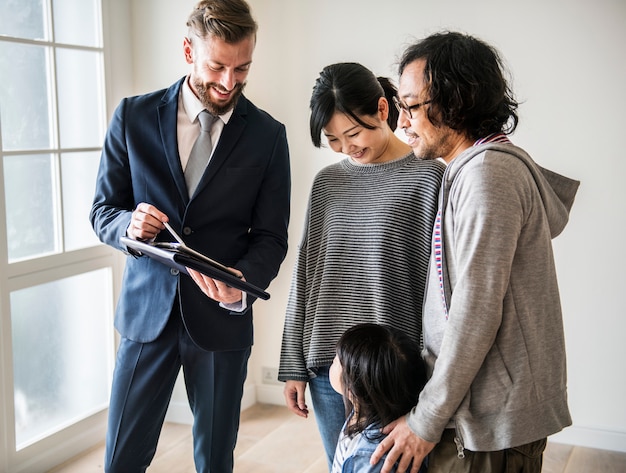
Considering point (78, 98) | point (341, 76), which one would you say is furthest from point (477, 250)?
point (78, 98)

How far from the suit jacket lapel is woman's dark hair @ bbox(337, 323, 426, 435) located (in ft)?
2.05

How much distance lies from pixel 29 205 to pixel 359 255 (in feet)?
5.05

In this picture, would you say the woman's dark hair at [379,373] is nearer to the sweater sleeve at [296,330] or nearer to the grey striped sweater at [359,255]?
the grey striped sweater at [359,255]

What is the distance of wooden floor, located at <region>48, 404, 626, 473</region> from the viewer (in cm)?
285

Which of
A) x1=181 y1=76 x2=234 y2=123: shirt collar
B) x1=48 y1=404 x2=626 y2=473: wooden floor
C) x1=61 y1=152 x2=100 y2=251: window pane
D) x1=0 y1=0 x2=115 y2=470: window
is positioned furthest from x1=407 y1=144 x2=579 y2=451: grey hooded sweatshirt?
x1=61 y1=152 x2=100 y2=251: window pane

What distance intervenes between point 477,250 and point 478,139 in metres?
0.27

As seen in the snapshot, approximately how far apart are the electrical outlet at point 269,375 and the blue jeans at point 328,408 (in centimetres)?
190

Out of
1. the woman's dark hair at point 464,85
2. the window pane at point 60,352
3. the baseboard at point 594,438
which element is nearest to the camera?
the woman's dark hair at point 464,85

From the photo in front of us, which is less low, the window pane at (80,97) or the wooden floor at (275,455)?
the window pane at (80,97)

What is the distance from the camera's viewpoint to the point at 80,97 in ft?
9.37

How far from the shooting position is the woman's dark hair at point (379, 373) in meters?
1.45

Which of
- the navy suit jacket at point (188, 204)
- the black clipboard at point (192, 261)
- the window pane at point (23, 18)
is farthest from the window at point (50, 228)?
the black clipboard at point (192, 261)

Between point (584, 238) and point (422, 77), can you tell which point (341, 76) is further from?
point (584, 238)

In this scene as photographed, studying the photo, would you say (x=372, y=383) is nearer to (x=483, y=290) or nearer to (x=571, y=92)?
(x=483, y=290)
